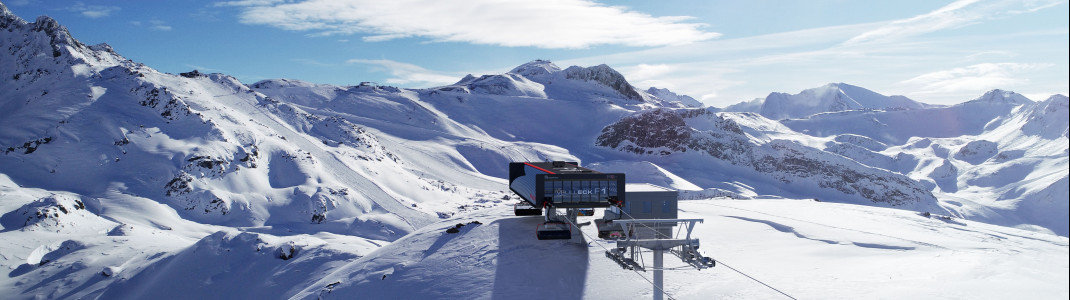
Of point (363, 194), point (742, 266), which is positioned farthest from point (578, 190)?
point (363, 194)

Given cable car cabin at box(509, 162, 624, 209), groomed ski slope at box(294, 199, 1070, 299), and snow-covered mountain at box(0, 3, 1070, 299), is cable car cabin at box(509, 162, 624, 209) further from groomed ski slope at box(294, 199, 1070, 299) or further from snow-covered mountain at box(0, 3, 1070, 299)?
snow-covered mountain at box(0, 3, 1070, 299)

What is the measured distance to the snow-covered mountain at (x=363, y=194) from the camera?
24422mm

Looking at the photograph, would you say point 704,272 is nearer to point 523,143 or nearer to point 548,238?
point 548,238

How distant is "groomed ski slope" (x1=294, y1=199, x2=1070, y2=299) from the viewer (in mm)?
18828

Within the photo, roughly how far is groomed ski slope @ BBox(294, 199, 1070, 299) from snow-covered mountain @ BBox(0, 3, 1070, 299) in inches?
5.8

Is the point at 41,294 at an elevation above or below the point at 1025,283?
below

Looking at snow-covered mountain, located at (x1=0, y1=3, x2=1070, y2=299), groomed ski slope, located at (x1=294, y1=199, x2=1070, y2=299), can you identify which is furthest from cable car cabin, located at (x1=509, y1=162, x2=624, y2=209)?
snow-covered mountain, located at (x1=0, y1=3, x2=1070, y2=299)

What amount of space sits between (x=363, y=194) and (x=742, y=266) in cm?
4826

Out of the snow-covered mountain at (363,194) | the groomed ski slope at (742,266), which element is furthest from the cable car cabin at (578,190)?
the snow-covered mountain at (363,194)

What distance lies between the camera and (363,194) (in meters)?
62.2

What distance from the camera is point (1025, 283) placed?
1741 centimetres

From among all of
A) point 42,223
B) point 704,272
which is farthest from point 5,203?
point 704,272

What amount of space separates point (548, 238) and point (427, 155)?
69.5 meters

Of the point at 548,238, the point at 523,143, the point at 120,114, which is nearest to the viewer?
the point at 548,238
